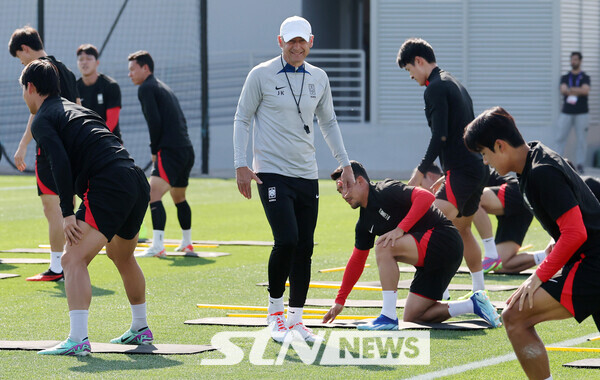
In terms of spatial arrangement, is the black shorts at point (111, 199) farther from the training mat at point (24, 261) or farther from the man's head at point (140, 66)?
the man's head at point (140, 66)

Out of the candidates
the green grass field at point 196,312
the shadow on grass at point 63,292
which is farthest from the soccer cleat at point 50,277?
the shadow on grass at point 63,292

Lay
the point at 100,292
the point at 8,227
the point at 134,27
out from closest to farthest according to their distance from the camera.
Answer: the point at 100,292 < the point at 8,227 < the point at 134,27

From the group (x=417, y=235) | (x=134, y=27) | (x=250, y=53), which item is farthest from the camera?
(x=134, y=27)

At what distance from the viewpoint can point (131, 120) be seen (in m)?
26.3

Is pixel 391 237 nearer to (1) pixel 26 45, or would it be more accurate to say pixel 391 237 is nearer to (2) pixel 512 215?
(2) pixel 512 215

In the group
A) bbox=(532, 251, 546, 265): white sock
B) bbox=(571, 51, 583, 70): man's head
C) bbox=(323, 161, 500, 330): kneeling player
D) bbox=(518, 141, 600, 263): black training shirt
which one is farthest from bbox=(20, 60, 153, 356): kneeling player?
bbox=(571, 51, 583, 70): man's head

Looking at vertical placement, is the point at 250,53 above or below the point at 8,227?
above

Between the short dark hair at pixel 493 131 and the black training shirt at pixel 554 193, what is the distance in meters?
0.12

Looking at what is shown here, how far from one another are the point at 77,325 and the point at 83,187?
83 centimetres

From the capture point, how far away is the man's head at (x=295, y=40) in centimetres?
696

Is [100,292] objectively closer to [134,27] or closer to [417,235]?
[417,235]

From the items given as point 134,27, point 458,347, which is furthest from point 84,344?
point 134,27

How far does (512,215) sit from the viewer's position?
34.0 ft

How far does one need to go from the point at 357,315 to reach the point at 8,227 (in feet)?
25.2
